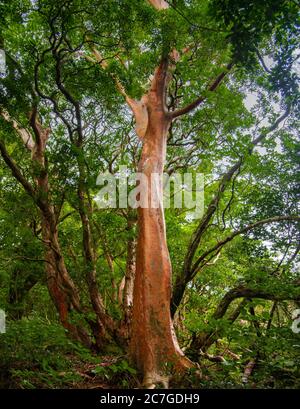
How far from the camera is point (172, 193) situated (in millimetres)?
11375

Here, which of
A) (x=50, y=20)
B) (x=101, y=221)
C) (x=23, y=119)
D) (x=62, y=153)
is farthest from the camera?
(x=101, y=221)

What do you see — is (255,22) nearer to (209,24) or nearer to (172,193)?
(209,24)

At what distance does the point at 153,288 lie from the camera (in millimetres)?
5621

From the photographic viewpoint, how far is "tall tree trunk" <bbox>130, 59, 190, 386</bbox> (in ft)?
16.7

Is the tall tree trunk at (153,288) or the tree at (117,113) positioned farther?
the tree at (117,113)

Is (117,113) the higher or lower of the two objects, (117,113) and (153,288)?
the higher

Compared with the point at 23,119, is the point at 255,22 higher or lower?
lower

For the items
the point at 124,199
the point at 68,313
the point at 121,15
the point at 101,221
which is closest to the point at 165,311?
the point at 68,313

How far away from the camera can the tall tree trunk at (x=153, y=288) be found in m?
5.09

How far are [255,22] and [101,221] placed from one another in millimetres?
5881

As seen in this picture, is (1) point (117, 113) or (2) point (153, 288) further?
(1) point (117, 113)

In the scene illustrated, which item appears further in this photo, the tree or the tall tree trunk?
the tree

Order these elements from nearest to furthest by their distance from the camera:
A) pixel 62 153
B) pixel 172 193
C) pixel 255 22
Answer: pixel 255 22 < pixel 62 153 < pixel 172 193

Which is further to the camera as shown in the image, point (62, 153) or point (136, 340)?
point (62, 153)
